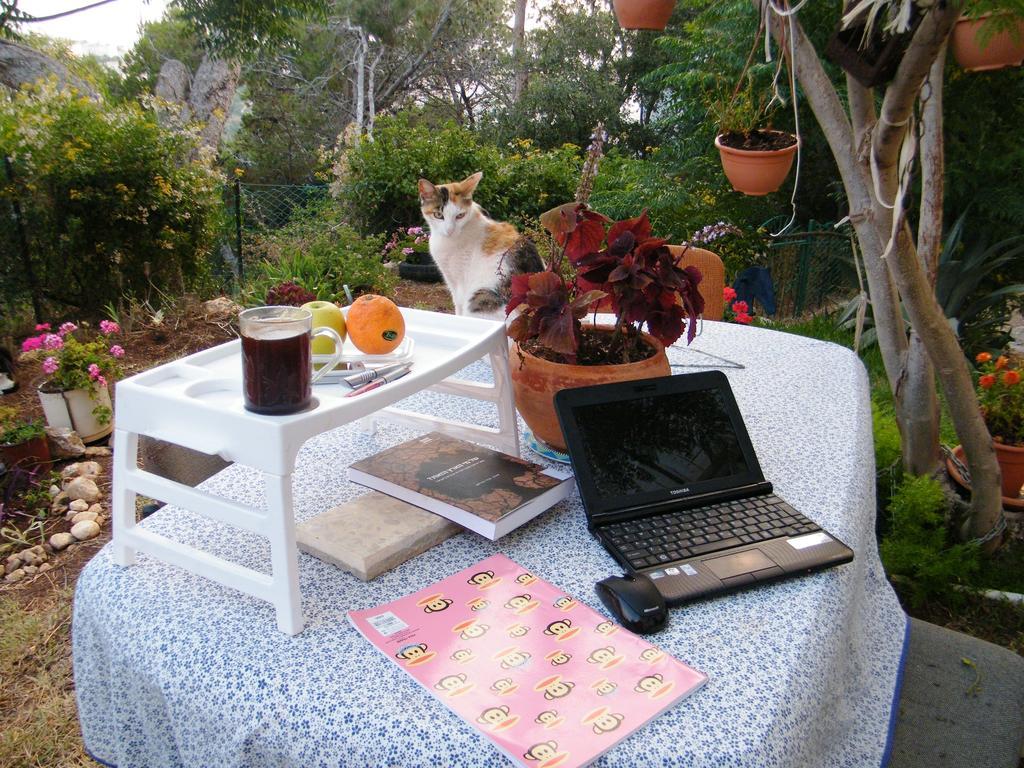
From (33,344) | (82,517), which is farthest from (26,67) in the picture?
(82,517)

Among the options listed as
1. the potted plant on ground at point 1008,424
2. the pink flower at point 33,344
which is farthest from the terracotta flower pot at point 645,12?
the pink flower at point 33,344

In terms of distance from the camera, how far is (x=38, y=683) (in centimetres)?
196

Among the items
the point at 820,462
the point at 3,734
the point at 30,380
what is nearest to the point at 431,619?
the point at 820,462

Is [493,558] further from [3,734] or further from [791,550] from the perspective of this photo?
[3,734]

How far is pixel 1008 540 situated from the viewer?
226 cm

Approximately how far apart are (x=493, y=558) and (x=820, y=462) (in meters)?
0.68

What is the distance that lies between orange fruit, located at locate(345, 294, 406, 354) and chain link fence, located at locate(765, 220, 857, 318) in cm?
413

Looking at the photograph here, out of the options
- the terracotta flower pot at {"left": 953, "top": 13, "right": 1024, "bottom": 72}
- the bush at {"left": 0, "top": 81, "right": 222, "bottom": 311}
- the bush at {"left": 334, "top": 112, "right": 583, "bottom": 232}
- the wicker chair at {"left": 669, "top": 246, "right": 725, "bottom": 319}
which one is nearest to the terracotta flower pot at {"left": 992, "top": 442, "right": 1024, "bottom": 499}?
the wicker chair at {"left": 669, "top": 246, "right": 725, "bottom": 319}

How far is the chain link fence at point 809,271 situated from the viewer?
4.79 metres

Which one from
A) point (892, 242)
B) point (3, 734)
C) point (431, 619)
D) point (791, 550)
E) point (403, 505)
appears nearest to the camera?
point (431, 619)

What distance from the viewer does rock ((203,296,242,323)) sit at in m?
4.55

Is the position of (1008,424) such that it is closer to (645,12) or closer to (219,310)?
(645,12)

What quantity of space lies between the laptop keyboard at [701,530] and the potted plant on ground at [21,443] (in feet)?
9.29

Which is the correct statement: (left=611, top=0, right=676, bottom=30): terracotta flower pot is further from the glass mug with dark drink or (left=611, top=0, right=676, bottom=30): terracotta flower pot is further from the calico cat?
the glass mug with dark drink
